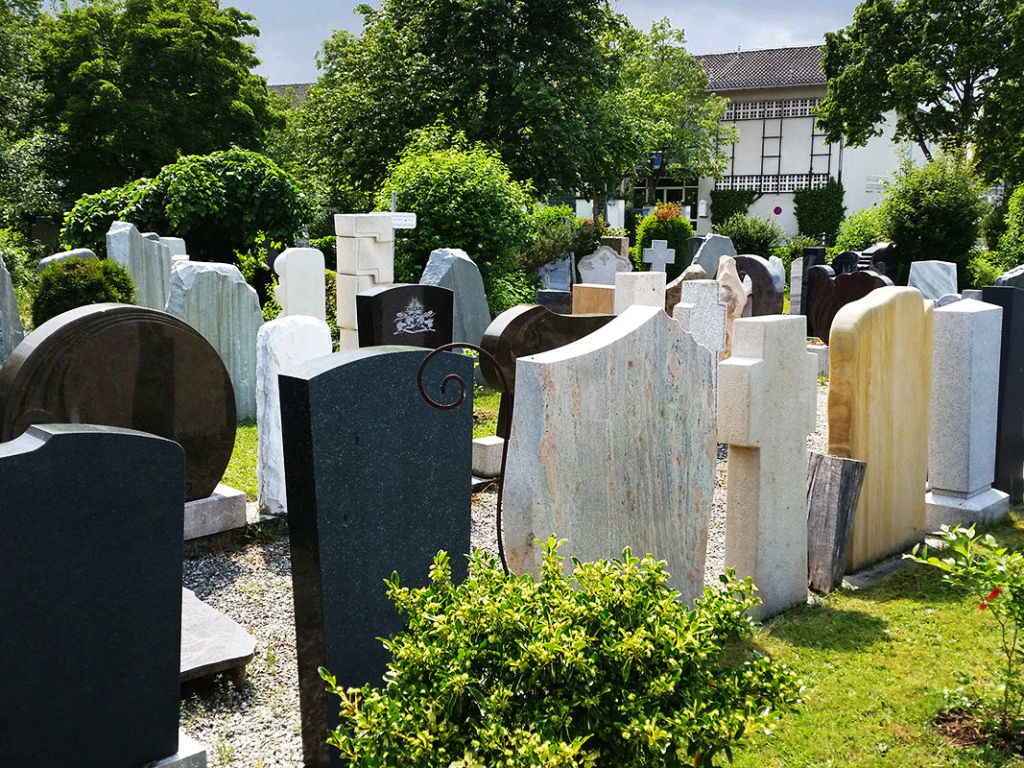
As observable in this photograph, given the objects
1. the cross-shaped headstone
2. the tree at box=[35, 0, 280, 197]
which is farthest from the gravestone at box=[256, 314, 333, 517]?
the tree at box=[35, 0, 280, 197]

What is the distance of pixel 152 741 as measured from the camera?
3.14 meters

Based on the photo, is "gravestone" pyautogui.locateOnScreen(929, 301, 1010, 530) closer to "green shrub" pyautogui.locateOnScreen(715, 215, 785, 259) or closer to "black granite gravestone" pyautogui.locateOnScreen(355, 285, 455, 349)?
"black granite gravestone" pyautogui.locateOnScreen(355, 285, 455, 349)

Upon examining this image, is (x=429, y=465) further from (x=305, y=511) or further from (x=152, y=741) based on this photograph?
(x=152, y=741)

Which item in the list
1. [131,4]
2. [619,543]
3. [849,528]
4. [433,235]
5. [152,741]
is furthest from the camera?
[131,4]

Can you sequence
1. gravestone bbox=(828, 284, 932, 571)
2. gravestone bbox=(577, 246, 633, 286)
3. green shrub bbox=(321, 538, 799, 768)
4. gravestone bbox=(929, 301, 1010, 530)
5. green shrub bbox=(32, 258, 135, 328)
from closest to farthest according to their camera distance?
1. green shrub bbox=(321, 538, 799, 768)
2. gravestone bbox=(828, 284, 932, 571)
3. gravestone bbox=(929, 301, 1010, 530)
4. green shrub bbox=(32, 258, 135, 328)
5. gravestone bbox=(577, 246, 633, 286)

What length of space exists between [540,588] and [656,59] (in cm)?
4620

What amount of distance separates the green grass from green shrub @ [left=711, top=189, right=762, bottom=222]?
41.1m

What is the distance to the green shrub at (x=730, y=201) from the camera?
148 feet

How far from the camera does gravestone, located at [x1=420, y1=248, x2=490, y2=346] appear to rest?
11461 mm

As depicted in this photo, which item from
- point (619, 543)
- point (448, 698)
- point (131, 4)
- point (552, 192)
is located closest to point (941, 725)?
point (619, 543)

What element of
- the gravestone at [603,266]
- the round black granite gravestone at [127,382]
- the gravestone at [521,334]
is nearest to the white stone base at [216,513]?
the round black granite gravestone at [127,382]

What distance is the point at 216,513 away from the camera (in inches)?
237

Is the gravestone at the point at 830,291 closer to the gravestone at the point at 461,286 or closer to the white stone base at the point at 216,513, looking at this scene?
the gravestone at the point at 461,286

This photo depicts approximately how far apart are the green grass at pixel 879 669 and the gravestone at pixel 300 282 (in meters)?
7.66
